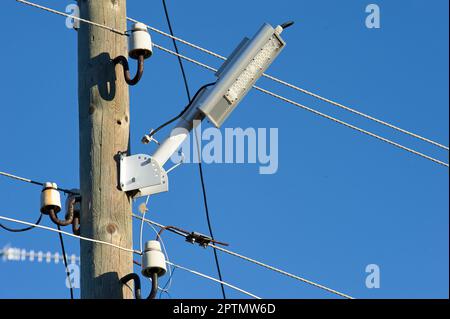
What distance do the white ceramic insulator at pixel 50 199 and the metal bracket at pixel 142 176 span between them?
406 millimetres

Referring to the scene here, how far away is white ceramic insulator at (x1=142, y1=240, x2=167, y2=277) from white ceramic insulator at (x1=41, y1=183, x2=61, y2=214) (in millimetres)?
637

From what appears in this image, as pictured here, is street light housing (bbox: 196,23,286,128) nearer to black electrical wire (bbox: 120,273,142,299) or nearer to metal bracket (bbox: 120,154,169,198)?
metal bracket (bbox: 120,154,169,198)

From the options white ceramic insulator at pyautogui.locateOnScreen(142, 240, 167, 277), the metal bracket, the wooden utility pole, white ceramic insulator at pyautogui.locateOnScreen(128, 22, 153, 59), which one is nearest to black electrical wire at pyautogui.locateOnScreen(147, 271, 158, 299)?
white ceramic insulator at pyautogui.locateOnScreen(142, 240, 167, 277)

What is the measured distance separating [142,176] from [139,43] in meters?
0.85

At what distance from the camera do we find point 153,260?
10188mm

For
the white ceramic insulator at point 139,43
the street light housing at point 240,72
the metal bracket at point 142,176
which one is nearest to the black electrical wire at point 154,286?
the metal bracket at point 142,176

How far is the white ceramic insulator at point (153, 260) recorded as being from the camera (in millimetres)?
10180

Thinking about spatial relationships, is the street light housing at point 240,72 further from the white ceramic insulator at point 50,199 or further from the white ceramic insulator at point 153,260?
the white ceramic insulator at point 50,199

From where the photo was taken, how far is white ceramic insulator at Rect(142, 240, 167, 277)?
1018 centimetres

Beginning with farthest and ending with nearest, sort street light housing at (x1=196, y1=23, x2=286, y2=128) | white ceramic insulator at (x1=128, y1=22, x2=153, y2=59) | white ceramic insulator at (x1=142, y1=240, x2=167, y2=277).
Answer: white ceramic insulator at (x1=128, y1=22, x2=153, y2=59) → street light housing at (x1=196, y1=23, x2=286, y2=128) → white ceramic insulator at (x1=142, y1=240, x2=167, y2=277)
